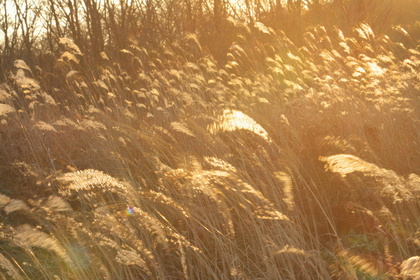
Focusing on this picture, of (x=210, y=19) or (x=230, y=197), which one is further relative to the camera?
(x=210, y=19)

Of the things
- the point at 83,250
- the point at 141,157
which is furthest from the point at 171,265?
the point at 141,157

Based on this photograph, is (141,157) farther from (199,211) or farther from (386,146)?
(386,146)

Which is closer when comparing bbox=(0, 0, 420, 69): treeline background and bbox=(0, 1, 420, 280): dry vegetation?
bbox=(0, 1, 420, 280): dry vegetation

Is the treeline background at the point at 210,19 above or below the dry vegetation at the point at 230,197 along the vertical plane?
above

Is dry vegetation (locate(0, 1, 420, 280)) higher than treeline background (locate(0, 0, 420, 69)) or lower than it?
lower

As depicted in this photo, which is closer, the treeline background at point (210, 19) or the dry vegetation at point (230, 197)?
the dry vegetation at point (230, 197)

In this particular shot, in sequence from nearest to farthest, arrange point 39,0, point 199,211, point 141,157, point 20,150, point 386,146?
1. point 199,211
2. point 386,146
3. point 141,157
4. point 20,150
5. point 39,0

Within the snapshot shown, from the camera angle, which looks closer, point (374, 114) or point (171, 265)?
point (171, 265)

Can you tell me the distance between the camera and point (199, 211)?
2547 millimetres

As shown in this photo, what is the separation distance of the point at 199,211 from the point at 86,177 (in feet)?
3.40

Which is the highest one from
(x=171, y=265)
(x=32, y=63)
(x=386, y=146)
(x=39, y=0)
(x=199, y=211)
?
(x=39, y=0)

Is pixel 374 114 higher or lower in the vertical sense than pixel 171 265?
higher

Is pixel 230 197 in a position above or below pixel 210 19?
below

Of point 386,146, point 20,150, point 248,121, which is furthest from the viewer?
point 20,150
